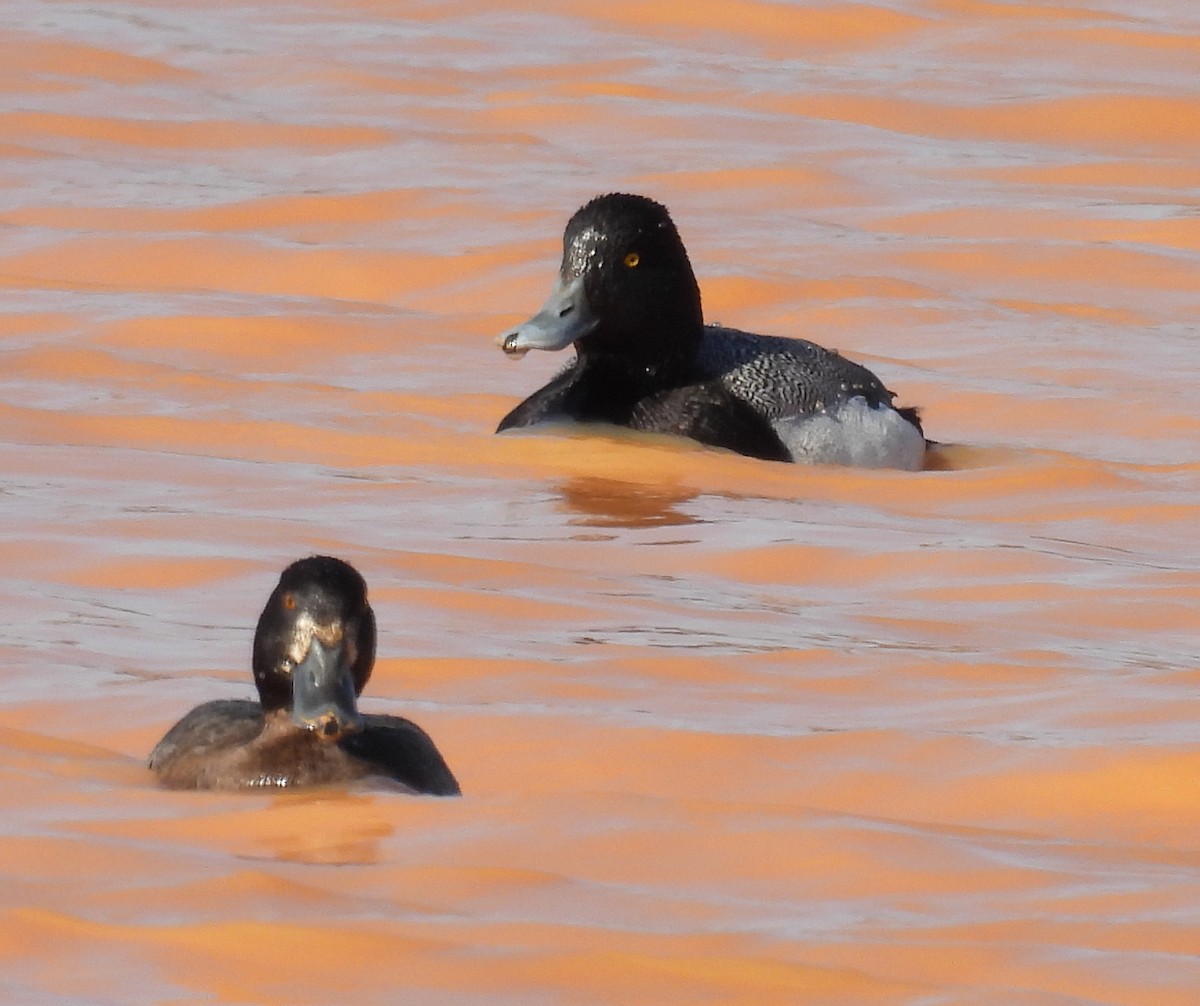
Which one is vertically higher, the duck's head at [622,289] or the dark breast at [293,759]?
the duck's head at [622,289]

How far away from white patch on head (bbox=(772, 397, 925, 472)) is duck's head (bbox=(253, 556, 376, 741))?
4.62 metres

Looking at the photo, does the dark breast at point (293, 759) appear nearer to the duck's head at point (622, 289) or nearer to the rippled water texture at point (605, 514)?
the rippled water texture at point (605, 514)

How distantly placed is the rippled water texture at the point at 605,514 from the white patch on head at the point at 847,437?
0.25 m

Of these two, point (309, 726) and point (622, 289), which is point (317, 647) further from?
point (622, 289)

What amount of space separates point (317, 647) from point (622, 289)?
5.30 meters

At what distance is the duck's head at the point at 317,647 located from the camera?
614 cm

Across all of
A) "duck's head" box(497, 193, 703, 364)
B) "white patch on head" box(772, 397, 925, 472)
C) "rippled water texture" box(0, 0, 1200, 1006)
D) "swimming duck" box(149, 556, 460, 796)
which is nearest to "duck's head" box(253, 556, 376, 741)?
"swimming duck" box(149, 556, 460, 796)

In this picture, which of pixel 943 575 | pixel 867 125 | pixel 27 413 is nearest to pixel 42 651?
pixel 943 575

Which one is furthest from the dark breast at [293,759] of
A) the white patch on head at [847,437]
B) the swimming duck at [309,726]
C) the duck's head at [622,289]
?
the duck's head at [622,289]

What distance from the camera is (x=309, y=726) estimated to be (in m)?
6.07

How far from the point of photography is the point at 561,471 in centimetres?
1078

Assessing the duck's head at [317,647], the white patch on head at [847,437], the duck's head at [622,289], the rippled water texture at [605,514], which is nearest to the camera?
the rippled water texture at [605,514]

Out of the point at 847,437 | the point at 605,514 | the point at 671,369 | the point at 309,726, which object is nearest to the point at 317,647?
the point at 309,726

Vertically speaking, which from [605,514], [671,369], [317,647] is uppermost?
[317,647]
